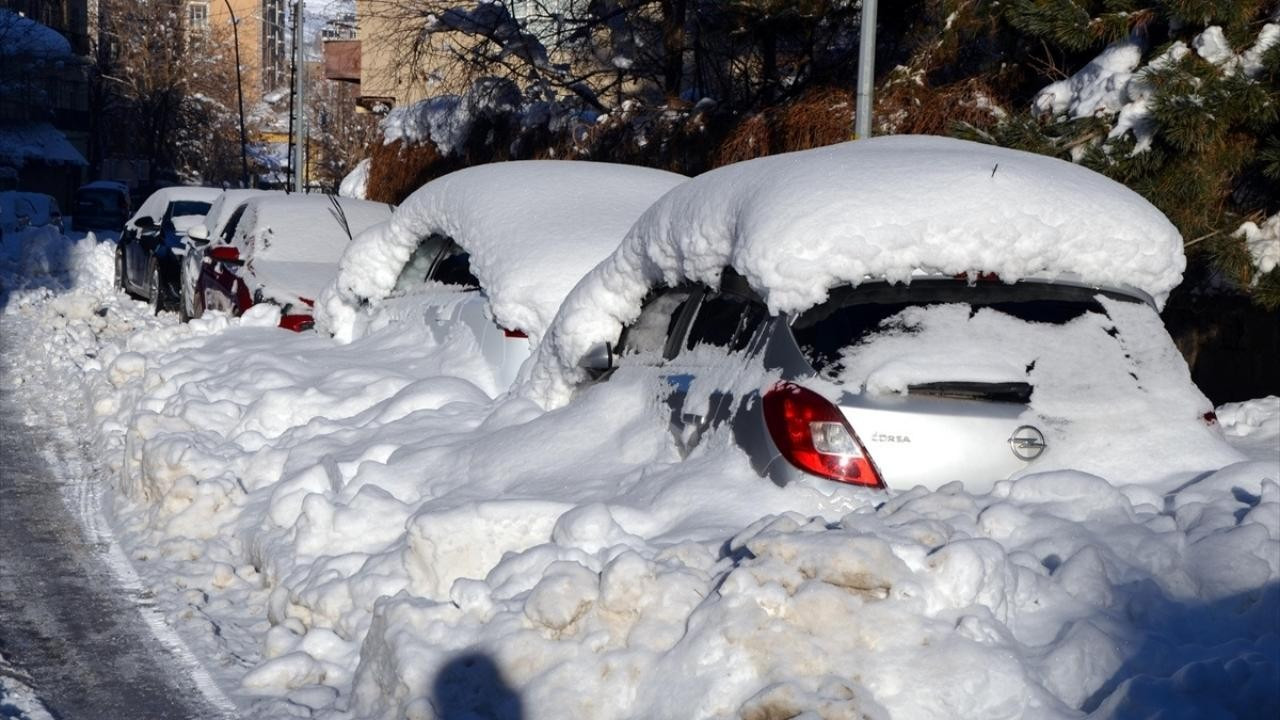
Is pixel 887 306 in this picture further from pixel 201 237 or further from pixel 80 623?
pixel 201 237

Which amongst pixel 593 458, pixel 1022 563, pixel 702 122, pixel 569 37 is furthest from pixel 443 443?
pixel 569 37

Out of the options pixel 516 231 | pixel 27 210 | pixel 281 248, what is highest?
pixel 516 231

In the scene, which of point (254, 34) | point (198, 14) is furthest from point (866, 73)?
point (254, 34)

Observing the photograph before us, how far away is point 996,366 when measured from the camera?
542 centimetres

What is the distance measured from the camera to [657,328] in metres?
7.09

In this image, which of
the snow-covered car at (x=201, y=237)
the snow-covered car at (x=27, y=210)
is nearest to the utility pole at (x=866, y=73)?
the snow-covered car at (x=201, y=237)

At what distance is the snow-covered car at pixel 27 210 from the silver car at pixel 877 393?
113 ft

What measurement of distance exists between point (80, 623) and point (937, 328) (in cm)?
364

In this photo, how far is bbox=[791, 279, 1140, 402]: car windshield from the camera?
5.37 m

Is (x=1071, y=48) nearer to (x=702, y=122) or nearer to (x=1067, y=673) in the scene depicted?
(x=702, y=122)

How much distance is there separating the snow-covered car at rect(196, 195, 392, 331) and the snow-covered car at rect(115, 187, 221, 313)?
394 centimetres

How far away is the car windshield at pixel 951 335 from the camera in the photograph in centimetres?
537

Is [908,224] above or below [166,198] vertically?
above

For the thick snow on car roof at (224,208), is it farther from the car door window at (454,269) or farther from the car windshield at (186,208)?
the car door window at (454,269)
